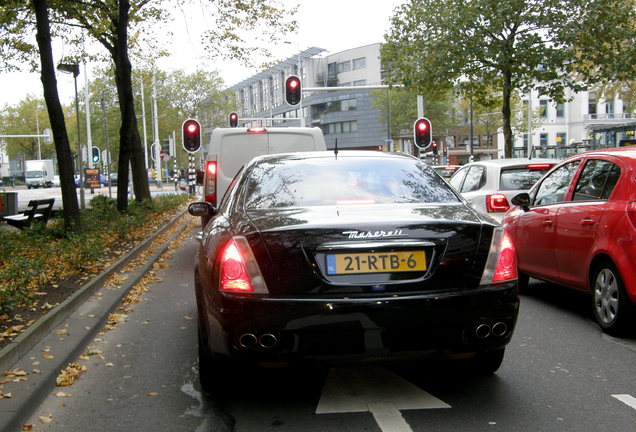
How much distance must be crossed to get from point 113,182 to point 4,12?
58.6 meters

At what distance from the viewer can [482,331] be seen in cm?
379

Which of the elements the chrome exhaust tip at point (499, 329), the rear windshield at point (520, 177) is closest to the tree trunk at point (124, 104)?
the rear windshield at point (520, 177)

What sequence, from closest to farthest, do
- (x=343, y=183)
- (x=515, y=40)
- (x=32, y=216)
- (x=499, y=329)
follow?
(x=499, y=329), (x=343, y=183), (x=32, y=216), (x=515, y=40)

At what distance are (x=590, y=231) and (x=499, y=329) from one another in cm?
264

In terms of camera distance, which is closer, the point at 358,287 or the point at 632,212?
the point at 358,287

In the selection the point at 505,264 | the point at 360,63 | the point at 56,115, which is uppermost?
the point at 360,63

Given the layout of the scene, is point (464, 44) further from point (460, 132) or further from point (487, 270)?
point (460, 132)

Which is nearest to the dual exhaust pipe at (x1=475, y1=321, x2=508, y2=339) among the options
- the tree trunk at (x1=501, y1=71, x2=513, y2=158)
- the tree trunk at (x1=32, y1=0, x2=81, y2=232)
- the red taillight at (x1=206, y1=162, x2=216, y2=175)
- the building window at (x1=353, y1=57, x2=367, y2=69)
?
the red taillight at (x1=206, y1=162, x2=216, y2=175)

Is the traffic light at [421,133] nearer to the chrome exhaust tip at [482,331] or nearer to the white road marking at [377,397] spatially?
the white road marking at [377,397]

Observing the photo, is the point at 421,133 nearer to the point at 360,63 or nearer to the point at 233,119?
the point at 233,119

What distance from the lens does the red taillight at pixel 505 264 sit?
387 centimetres

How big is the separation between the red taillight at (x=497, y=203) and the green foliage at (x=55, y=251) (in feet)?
18.3

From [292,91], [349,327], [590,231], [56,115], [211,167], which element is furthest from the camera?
[292,91]

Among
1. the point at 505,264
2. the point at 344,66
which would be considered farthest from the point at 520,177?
the point at 344,66
